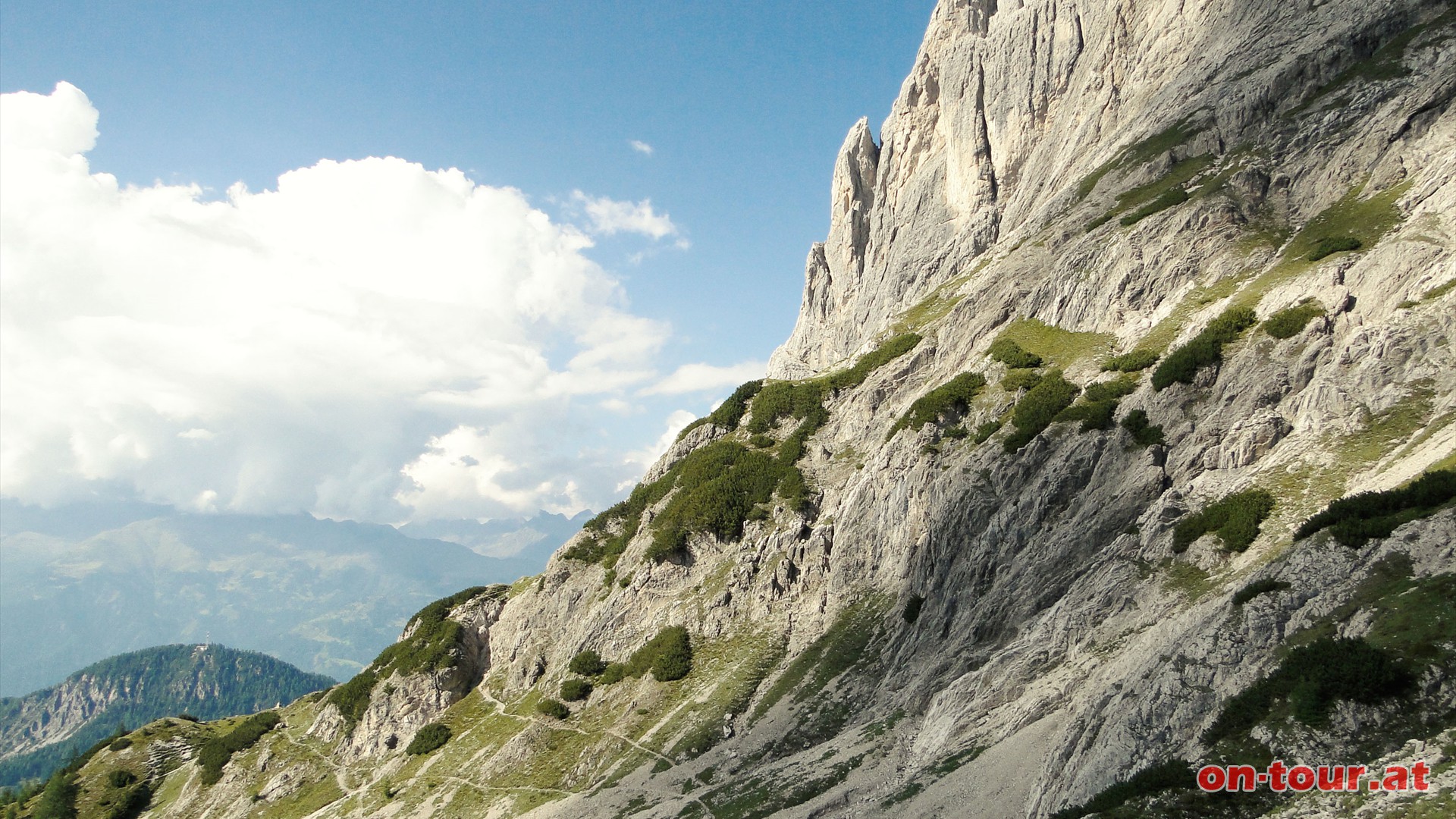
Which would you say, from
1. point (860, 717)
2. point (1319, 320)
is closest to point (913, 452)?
point (860, 717)

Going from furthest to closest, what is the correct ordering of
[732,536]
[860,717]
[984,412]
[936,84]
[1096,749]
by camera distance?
[936,84] < [732,536] < [984,412] < [860,717] < [1096,749]

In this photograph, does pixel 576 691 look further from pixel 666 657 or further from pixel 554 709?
pixel 666 657

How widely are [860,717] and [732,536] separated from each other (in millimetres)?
29478

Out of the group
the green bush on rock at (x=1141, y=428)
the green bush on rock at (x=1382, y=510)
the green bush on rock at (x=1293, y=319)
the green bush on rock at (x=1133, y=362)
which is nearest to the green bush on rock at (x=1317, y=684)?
the green bush on rock at (x=1382, y=510)

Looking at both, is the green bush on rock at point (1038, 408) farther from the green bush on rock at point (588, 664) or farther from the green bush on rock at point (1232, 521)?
the green bush on rock at point (588, 664)

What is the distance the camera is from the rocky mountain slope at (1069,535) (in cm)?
2475

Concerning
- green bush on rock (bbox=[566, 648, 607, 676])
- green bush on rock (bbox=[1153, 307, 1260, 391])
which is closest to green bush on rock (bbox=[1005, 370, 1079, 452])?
green bush on rock (bbox=[1153, 307, 1260, 391])

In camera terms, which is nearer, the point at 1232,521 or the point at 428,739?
the point at 1232,521

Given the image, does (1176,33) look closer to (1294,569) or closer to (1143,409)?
(1143,409)

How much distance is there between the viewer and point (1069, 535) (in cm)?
4478

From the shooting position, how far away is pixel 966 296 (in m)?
78.5

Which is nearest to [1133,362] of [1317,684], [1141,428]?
[1141,428]

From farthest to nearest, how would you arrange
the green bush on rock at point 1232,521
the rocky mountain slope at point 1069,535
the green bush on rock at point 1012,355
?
1. the green bush on rock at point 1012,355
2. the green bush on rock at point 1232,521
3. the rocky mountain slope at point 1069,535

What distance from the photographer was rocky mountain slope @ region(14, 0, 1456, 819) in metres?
24.8
